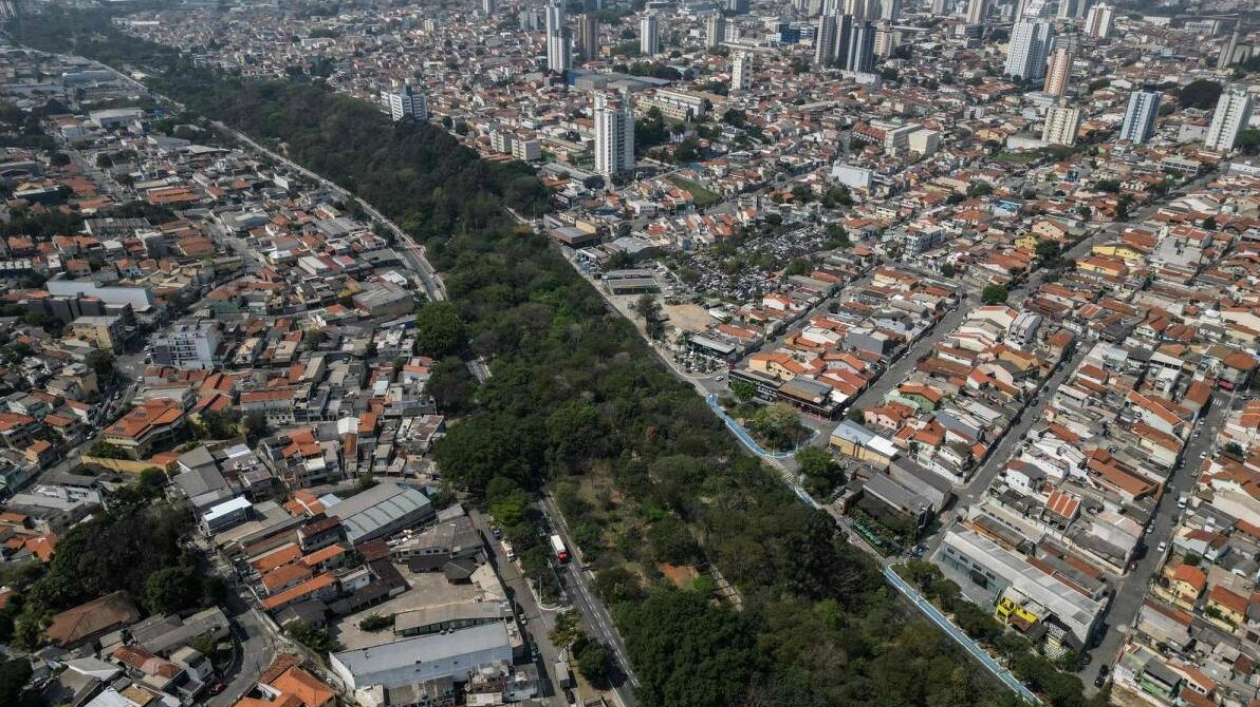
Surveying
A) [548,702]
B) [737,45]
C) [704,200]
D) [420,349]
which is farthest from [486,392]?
[737,45]

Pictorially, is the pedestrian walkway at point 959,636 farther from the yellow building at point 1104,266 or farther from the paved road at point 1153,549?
the yellow building at point 1104,266

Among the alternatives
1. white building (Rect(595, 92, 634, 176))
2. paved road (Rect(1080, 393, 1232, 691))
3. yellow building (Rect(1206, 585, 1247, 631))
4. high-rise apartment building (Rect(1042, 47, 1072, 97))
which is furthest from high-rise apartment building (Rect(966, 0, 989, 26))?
yellow building (Rect(1206, 585, 1247, 631))

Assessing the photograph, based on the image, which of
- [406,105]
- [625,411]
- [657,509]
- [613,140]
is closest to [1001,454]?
[657,509]

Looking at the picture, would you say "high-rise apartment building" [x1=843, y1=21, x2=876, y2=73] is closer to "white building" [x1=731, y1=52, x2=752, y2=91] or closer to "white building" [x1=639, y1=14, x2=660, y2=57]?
"white building" [x1=731, y1=52, x2=752, y2=91]

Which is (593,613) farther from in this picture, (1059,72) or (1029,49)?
(1029,49)

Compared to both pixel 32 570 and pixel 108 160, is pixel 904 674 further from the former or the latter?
pixel 108 160

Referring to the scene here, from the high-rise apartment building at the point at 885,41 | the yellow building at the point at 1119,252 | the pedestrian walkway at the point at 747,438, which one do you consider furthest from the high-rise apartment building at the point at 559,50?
the pedestrian walkway at the point at 747,438
